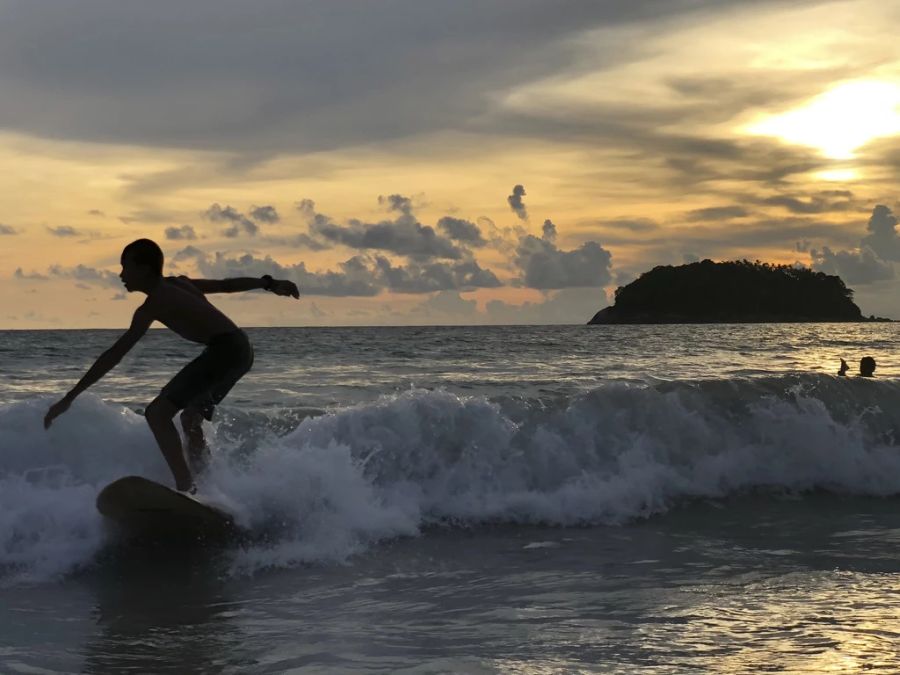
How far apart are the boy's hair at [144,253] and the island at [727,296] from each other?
543 ft

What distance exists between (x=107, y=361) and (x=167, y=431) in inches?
32.2

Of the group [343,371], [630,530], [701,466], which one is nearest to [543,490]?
[630,530]

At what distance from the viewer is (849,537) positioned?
8.54 meters

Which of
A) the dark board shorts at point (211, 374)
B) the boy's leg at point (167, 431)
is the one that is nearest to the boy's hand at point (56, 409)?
the boy's leg at point (167, 431)

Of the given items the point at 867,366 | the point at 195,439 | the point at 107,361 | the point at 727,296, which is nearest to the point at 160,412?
the point at 195,439

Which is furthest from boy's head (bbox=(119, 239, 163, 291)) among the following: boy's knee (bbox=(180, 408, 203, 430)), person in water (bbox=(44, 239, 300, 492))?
boy's knee (bbox=(180, 408, 203, 430))

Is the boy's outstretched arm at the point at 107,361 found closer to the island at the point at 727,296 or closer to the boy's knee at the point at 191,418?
the boy's knee at the point at 191,418

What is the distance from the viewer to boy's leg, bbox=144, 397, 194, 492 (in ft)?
22.6

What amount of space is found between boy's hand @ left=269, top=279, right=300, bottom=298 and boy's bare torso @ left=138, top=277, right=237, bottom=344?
426 millimetres

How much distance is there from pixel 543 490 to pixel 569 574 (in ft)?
10.6

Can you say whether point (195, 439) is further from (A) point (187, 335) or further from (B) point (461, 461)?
(B) point (461, 461)

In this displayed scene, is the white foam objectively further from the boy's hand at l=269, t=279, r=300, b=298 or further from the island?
the island

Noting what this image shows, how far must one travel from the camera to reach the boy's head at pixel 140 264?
6609 mm

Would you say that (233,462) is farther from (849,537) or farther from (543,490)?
(849,537)
